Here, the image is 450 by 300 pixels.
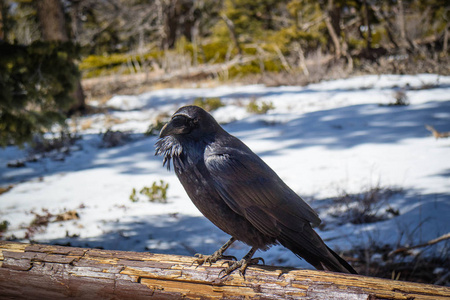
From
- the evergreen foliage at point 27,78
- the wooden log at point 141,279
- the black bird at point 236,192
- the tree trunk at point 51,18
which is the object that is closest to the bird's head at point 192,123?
the black bird at point 236,192

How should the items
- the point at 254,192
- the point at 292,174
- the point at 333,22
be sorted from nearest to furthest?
the point at 254,192 → the point at 292,174 → the point at 333,22

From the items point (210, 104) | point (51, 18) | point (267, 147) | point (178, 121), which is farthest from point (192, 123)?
point (51, 18)

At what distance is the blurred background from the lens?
9.58 ft

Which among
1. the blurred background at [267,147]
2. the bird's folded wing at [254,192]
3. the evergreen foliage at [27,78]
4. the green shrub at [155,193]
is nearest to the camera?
the bird's folded wing at [254,192]

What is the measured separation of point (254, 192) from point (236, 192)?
0.33 ft

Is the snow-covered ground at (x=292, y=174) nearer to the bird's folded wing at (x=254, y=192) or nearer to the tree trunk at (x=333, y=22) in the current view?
the bird's folded wing at (x=254, y=192)

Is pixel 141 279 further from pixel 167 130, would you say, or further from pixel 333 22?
pixel 333 22

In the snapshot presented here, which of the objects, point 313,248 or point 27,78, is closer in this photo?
point 313,248

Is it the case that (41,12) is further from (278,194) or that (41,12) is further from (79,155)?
(278,194)

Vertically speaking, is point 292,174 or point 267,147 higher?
point 267,147

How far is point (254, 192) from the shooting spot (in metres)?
1.60

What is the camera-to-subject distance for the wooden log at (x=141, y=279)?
53.8 inches

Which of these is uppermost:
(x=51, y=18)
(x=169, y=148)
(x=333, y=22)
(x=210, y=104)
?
(x=333, y=22)

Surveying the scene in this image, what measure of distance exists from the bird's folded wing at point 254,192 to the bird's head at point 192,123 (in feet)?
0.49
